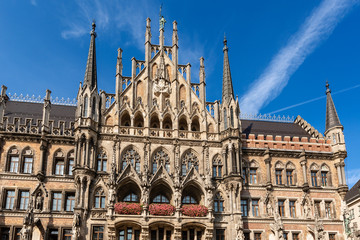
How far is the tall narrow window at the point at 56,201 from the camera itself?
39031 mm

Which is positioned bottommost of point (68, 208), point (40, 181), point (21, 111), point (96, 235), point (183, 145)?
point (96, 235)

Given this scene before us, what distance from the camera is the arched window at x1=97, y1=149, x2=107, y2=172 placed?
4003 cm

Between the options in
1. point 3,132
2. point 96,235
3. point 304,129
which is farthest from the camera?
point 304,129

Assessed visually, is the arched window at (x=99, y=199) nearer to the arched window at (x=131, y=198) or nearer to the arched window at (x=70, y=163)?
the arched window at (x=131, y=198)

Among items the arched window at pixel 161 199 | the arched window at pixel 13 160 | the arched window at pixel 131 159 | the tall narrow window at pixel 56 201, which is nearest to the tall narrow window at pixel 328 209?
the arched window at pixel 161 199

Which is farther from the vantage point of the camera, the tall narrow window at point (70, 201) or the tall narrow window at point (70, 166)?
the tall narrow window at point (70, 166)

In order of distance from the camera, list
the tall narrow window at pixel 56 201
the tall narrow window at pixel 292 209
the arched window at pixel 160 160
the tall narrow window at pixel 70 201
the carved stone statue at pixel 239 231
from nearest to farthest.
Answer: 1. the carved stone statue at pixel 239 231
2. the tall narrow window at pixel 56 201
3. the tall narrow window at pixel 70 201
4. the arched window at pixel 160 160
5. the tall narrow window at pixel 292 209

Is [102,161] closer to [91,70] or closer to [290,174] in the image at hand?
[91,70]

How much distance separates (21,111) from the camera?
43906 mm

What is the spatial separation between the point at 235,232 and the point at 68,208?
15799 millimetres

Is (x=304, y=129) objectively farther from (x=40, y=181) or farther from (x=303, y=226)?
(x=40, y=181)

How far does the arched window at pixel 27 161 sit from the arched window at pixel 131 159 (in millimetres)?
8706

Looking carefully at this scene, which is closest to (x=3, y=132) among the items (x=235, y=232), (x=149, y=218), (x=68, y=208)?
(x=68, y=208)

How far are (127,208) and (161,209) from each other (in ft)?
10.1
